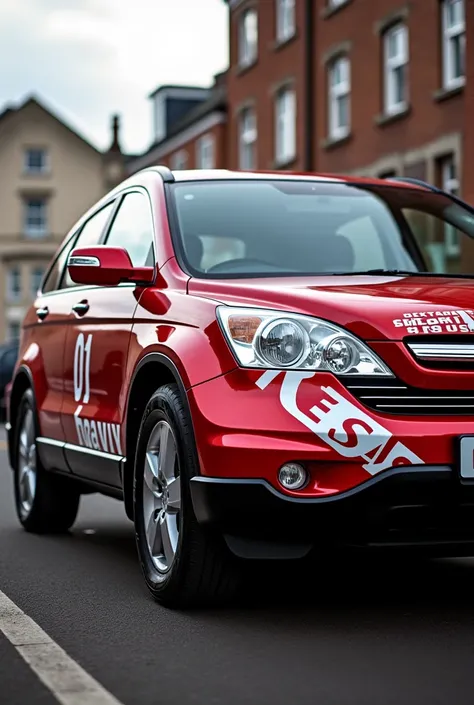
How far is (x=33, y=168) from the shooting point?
64938mm

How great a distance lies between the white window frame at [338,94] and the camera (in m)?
29.1

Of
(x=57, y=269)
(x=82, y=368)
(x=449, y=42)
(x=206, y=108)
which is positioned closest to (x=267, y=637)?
(x=82, y=368)

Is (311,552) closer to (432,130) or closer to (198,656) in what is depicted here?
(198,656)

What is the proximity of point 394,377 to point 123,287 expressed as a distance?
1.82 metres

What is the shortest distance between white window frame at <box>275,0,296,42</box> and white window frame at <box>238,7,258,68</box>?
1.93 m

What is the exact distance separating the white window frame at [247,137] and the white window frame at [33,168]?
2921cm

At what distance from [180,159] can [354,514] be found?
40.4 metres

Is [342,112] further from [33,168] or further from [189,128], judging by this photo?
[33,168]

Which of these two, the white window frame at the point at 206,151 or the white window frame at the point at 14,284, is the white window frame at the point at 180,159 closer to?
the white window frame at the point at 206,151

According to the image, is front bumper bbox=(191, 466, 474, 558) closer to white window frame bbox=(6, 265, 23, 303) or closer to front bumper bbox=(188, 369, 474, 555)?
front bumper bbox=(188, 369, 474, 555)

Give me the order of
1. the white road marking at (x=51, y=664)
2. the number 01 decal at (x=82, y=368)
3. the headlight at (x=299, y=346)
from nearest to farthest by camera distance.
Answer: the white road marking at (x=51, y=664) < the headlight at (x=299, y=346) < the number 01 decal at (x=82, y=368)

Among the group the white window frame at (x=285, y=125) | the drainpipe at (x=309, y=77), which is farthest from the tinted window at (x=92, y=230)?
the white window frame at (x=285, y=125)

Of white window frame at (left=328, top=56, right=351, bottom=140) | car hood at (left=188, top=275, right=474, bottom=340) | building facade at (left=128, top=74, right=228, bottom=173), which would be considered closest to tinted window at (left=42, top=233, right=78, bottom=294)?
car hood at (left=188, top=275, right=474, bottom=340)

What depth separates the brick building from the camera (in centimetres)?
2459
